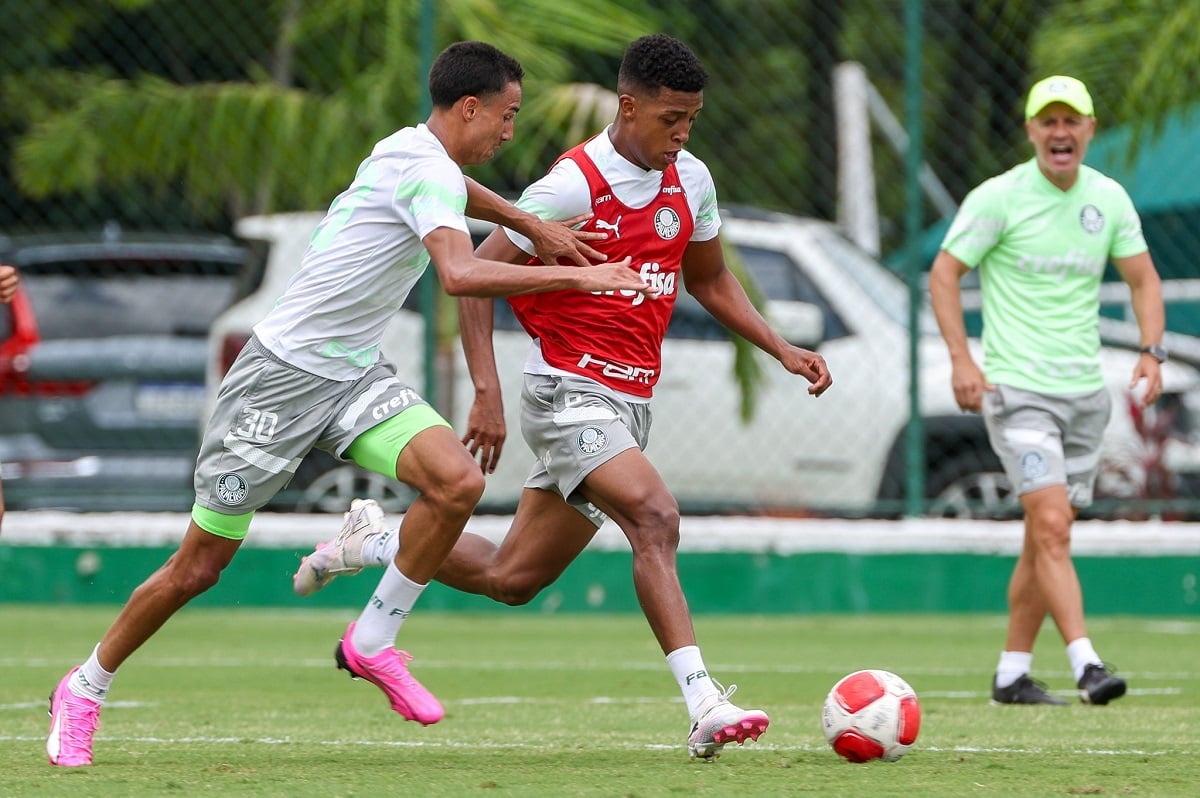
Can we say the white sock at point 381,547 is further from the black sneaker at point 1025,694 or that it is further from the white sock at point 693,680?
the black sneaker at point 1025,694

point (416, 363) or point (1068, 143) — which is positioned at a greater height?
point (1068, 143)

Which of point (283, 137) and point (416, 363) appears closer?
point (416, 363)

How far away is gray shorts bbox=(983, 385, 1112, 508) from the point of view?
7.85m

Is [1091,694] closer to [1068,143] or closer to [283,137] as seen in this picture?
[1068,143]

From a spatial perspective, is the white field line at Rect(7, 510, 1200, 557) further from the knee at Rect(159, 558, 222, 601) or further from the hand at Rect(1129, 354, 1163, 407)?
the knee at Rect(159, 558, 222, 601)

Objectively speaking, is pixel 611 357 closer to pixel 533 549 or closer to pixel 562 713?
pixel 533 549

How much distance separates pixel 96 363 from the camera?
12055 mm

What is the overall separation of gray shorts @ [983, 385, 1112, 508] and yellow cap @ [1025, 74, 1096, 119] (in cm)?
104

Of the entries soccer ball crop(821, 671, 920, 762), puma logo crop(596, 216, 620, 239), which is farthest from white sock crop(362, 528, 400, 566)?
soccer ball crop(821, 671, 920, 762)

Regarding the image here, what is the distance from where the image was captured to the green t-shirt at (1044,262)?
313 inches

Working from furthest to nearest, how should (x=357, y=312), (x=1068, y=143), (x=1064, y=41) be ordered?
(x=1064, y=41), (x=1068, y=143), (x=357, y=312)

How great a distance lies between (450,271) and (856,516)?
6376 mm

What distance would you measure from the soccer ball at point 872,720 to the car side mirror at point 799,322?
5885 mm

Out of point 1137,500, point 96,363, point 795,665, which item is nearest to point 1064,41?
point 1137,500
